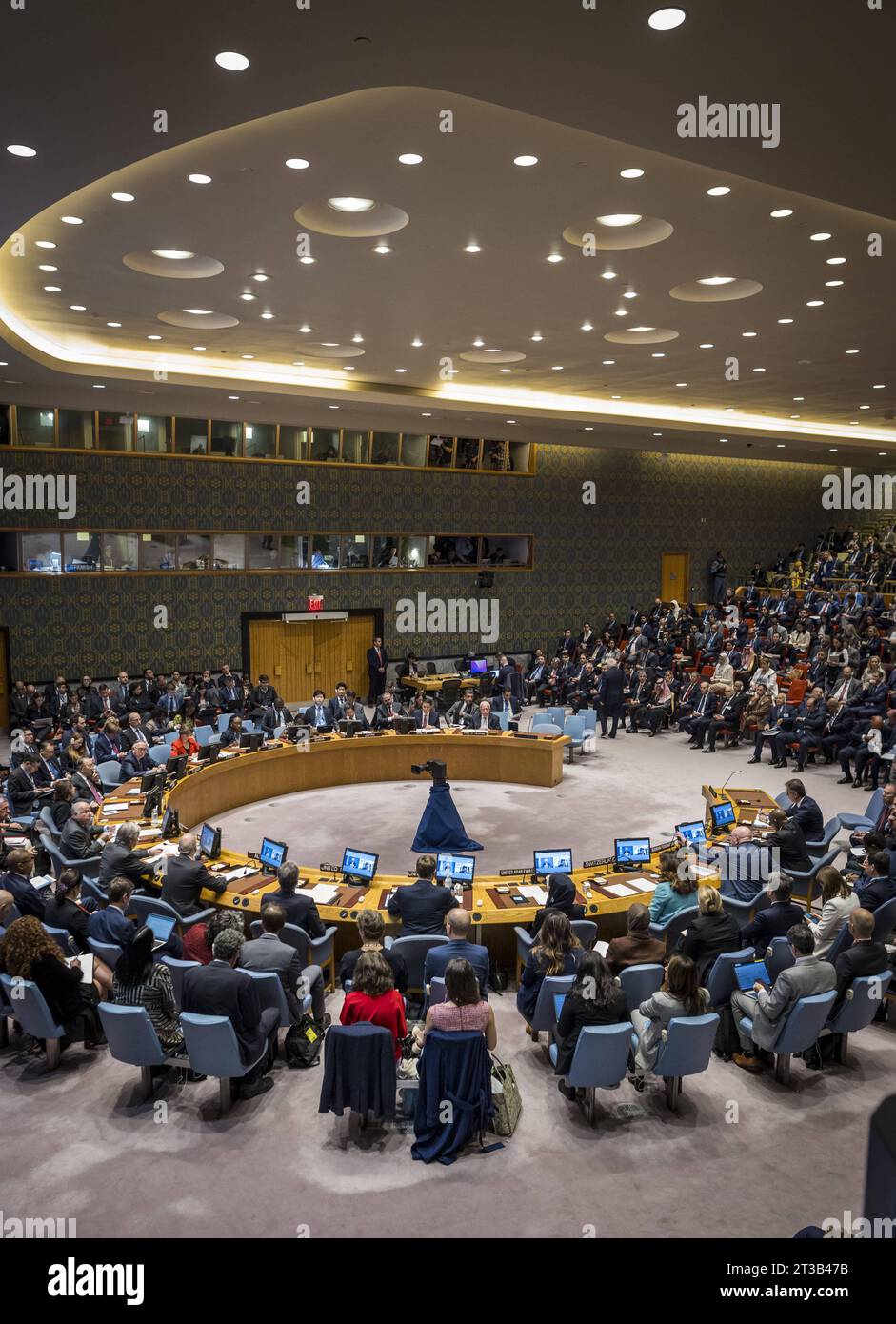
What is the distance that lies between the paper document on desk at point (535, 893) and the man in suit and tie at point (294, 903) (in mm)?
1675

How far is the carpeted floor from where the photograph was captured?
14.8 ft

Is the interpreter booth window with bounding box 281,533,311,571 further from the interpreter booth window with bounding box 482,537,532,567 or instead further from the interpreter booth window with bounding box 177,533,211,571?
the interpreter booth window with bounding box 482,537,532,567

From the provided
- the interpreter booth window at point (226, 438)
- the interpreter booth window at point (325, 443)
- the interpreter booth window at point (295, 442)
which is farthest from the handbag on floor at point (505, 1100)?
the interpreter booth window at point (325, 443)

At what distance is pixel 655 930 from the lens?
6773 millimetres

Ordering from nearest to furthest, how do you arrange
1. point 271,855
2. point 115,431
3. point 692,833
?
point 271,855
point 692,833
point 115,431

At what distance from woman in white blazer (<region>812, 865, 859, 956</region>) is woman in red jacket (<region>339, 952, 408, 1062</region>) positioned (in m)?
3.09

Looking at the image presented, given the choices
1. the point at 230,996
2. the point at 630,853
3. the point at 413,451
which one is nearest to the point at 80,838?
the point at 230,996

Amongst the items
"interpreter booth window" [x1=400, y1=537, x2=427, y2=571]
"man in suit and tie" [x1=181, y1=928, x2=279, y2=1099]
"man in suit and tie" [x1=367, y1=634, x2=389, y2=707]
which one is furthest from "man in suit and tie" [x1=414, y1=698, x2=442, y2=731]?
"man in suit and tie" [x1=181, y1=928, x2=279, y2=1099]

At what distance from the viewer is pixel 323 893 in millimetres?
7328

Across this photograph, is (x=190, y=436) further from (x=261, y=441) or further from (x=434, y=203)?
(x=434, y=203)

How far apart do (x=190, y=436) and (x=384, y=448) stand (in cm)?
439

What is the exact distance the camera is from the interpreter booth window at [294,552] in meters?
19.5
